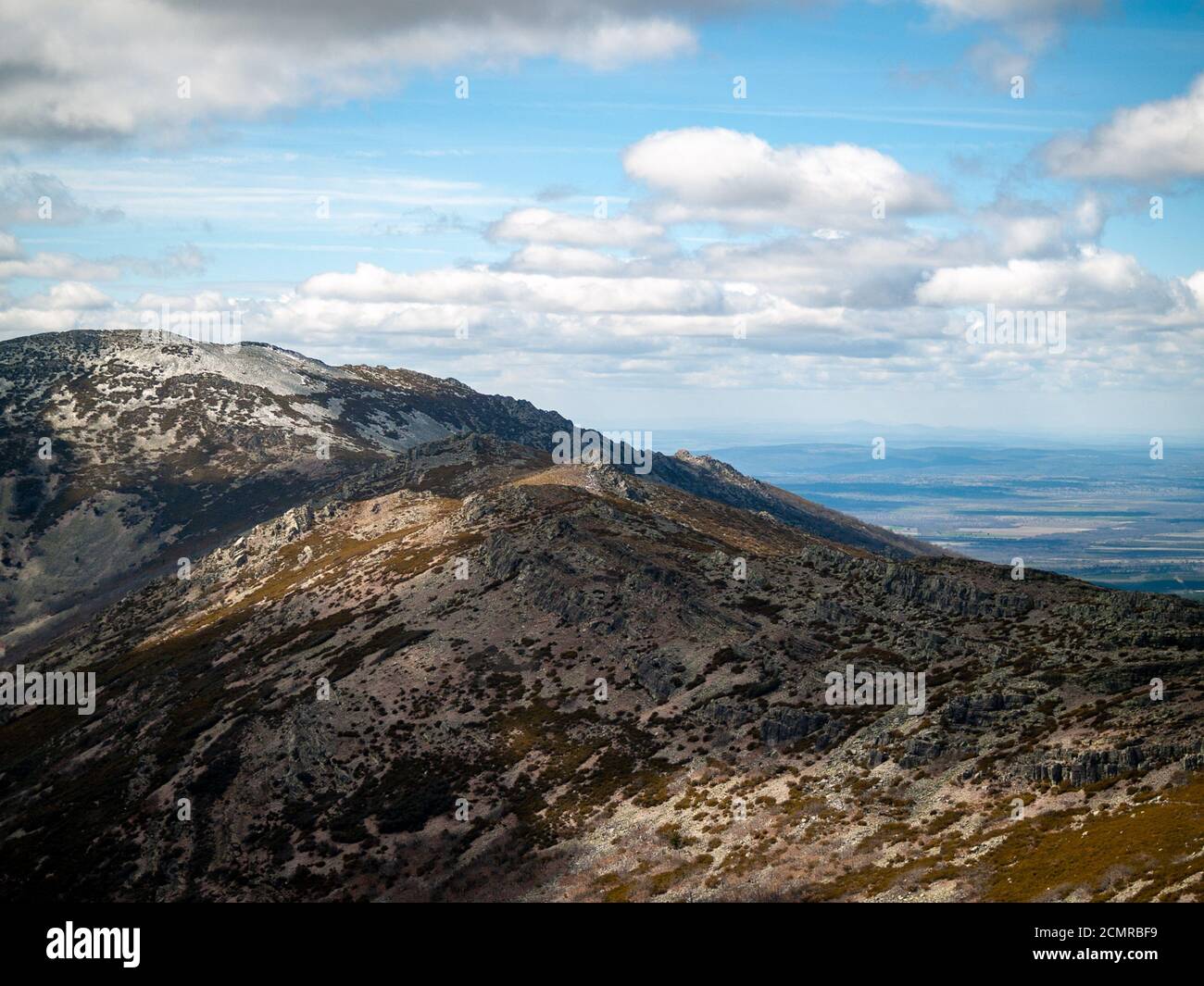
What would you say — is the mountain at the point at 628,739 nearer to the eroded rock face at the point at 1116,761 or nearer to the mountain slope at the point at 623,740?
the eroded rock face at the point at 1116,761

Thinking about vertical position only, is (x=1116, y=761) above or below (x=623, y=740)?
above

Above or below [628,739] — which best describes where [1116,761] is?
above

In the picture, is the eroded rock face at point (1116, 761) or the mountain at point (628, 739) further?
the mountain at point (628, 739)

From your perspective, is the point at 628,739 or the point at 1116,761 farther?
the point at 628,739

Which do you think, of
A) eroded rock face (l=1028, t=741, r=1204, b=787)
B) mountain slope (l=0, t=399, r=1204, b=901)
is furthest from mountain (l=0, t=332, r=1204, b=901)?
mountain slope (l=0, t=399, r=1204, b=901)

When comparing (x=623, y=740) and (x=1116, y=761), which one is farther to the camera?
(x=623, y=740)

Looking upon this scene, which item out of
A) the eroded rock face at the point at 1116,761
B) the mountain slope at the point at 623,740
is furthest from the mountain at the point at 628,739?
the mountain slope at the point at 623,740

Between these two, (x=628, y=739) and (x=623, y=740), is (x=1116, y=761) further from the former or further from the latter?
(x=623, y=740)

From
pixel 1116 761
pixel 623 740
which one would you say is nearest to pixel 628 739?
pixel 623 740
